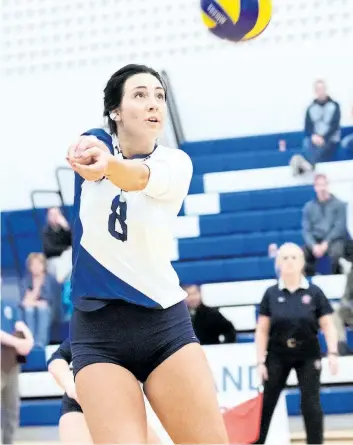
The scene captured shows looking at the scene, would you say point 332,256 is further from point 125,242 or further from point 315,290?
point 125,242

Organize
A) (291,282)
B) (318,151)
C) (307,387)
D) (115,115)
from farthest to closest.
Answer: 1. (318,151)
2. (291,282)
3. (307,387)
4. (115,115)

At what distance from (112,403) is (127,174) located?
20.0 inches

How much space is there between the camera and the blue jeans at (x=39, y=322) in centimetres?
477

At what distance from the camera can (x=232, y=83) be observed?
481 cm

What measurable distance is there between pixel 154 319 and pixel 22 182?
3258mm

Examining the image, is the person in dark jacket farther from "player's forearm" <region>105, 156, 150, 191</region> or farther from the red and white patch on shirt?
"player's forearm" <region>105, 156, 150, 191</region>

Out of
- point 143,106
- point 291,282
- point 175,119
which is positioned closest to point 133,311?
point 143,106

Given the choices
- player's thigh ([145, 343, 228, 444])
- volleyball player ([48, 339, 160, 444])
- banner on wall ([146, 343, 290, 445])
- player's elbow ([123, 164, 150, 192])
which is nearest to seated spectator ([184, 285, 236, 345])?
banner on wall ([146, 343, 290, 445])

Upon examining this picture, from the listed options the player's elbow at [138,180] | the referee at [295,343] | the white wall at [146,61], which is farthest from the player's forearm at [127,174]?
the white wall at [146,61]

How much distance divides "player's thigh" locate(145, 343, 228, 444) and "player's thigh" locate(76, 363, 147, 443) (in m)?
0.05

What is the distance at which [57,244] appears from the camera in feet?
16.0

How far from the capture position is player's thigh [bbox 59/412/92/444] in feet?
7.80

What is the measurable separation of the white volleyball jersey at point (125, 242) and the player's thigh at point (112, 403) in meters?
0.16

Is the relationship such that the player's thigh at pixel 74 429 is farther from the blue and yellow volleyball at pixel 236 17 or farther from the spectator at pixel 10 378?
the blue and yellow volleyball at pixel 236 17
